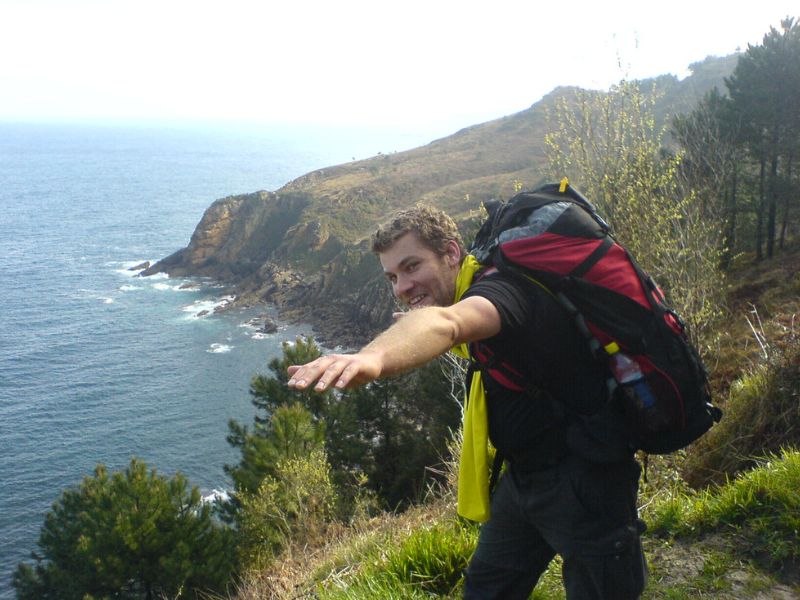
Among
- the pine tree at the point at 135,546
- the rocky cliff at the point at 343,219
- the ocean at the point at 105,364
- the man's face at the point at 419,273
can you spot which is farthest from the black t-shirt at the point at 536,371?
the rocky cliff at the point at 343,219

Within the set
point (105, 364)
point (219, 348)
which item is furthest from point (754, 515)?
point (105, 364)

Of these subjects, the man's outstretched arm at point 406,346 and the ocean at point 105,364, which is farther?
the ocean at point 105,364

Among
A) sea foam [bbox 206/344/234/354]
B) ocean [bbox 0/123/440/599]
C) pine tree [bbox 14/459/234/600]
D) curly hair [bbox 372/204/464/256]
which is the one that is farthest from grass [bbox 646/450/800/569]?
sea foam [bbox 206/344/234/354]

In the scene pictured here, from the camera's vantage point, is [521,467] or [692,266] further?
[692,266]

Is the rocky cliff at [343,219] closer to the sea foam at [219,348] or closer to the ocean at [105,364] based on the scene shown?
the ocean at [105,364]

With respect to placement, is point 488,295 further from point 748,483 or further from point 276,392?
point 276,392

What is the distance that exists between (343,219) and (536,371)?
280 feet

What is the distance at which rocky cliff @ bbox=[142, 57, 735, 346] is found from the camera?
66.1 metres

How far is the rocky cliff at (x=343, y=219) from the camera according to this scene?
66125mm

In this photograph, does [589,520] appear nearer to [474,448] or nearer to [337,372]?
[474,448]

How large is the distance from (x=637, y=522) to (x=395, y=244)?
1.46m

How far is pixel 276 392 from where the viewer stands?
29125 millimetres

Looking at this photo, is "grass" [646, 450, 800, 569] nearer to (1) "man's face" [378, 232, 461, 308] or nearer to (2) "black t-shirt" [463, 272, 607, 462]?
(2) "black t-shirt" [463, 272, 607, 462]

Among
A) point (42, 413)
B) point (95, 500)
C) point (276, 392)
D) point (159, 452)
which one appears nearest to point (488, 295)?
Answer: point (95, 500)
